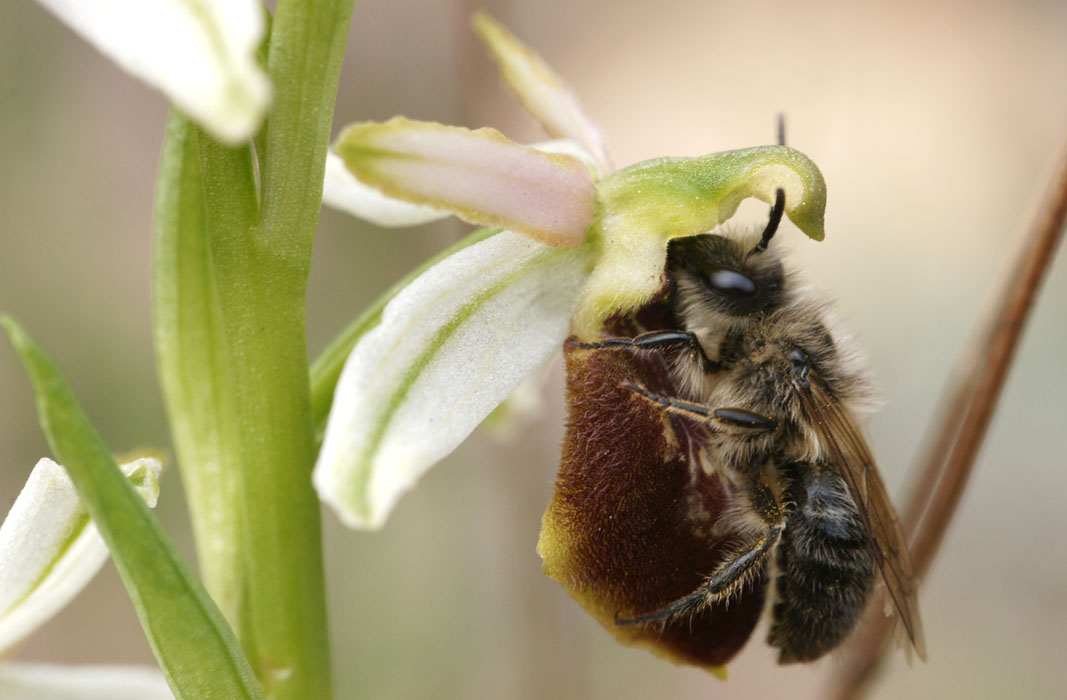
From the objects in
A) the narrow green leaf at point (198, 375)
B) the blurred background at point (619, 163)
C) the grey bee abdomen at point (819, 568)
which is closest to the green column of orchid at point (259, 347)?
the narrow green leaf at point (198, 375)

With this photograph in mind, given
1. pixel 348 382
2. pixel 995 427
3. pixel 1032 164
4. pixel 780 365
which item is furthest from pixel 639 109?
pixel 348 382

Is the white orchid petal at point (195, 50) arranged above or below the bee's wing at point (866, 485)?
above

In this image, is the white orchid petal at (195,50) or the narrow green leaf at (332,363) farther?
the narrow green leaf at (332,363)

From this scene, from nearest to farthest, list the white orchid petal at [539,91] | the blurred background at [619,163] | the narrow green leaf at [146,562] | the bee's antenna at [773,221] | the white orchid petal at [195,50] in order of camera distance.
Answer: the white orchid petal at [195,50]
the narrow green leaf at [146,562]
the bee's antenna at [773,221]
the white orchid petal at [539,91]
the blurred background at [619,163]

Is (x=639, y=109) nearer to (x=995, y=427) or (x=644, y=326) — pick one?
(x=995, y=427)

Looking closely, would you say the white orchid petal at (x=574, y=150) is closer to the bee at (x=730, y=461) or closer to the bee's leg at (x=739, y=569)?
the bee at (x=730, y=461)

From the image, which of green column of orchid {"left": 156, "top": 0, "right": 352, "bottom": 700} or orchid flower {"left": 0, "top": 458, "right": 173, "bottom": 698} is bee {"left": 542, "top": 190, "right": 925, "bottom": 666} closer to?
green column of orchid {"left": 156, "top": 0, "right": 352, "bottom": 700}

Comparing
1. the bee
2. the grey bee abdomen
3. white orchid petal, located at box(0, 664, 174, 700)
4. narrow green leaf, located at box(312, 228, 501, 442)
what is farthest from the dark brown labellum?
white orchid petal, located at box(0, 664, 174, 700)
